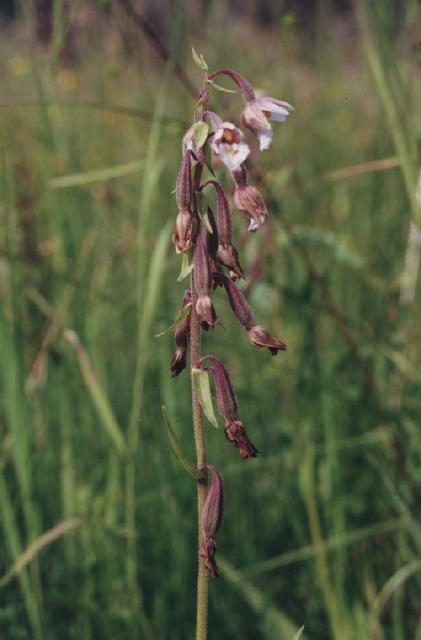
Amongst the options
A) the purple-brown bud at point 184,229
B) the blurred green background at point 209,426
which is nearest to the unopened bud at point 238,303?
the purple-brown bud at point 184,229

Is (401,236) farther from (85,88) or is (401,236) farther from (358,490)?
(85,88)

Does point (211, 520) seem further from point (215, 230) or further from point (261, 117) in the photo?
point (261, 117)

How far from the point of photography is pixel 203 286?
1222mm

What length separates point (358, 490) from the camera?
8.60ft

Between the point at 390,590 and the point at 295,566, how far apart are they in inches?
19.8

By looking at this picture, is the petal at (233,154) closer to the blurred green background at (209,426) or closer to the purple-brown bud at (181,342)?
the purple-brown bud at (181,342)

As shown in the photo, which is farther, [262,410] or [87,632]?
[262,410]

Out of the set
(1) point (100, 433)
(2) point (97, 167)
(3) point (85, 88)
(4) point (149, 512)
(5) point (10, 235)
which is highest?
(3) point (85, 88)

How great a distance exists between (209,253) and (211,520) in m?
0.44

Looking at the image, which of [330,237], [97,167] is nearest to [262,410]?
[330,237]

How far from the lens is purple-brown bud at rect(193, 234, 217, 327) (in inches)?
48.1

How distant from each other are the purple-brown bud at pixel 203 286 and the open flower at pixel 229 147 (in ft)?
0.48

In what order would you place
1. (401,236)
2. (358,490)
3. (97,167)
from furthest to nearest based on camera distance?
(97,167)
(401,236)
(358,490)

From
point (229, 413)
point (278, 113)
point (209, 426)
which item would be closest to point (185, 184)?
point (278, 113)
